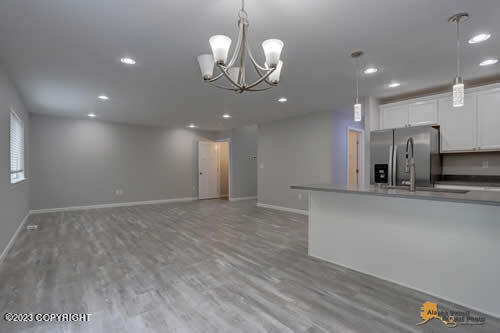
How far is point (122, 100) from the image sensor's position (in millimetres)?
4625

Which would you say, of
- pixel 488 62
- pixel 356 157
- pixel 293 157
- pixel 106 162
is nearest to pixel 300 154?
pixel 293 157

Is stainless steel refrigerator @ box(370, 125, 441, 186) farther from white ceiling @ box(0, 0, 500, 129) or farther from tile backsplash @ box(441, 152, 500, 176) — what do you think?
white ceiling @ box(0, 0, 500, 129)

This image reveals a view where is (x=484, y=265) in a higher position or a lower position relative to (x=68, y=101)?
lower

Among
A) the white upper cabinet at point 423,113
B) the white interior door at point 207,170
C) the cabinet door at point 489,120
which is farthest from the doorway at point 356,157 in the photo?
the white interior door at point 207,170

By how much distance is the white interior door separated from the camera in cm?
842

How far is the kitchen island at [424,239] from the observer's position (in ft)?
6.42

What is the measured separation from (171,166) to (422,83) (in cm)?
675

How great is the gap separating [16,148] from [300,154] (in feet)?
18.7

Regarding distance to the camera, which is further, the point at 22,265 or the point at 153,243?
the point at 153,243

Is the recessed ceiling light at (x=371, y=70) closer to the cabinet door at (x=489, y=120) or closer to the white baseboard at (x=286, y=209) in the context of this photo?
the cabinet door at (x=489, y=120)

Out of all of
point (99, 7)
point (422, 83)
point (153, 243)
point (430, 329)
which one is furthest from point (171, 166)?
point (430, 329)

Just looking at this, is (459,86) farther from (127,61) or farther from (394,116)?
(127,61)

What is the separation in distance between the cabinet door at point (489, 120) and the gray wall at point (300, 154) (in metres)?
2.43

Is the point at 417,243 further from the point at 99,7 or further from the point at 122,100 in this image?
the point at 122,100
